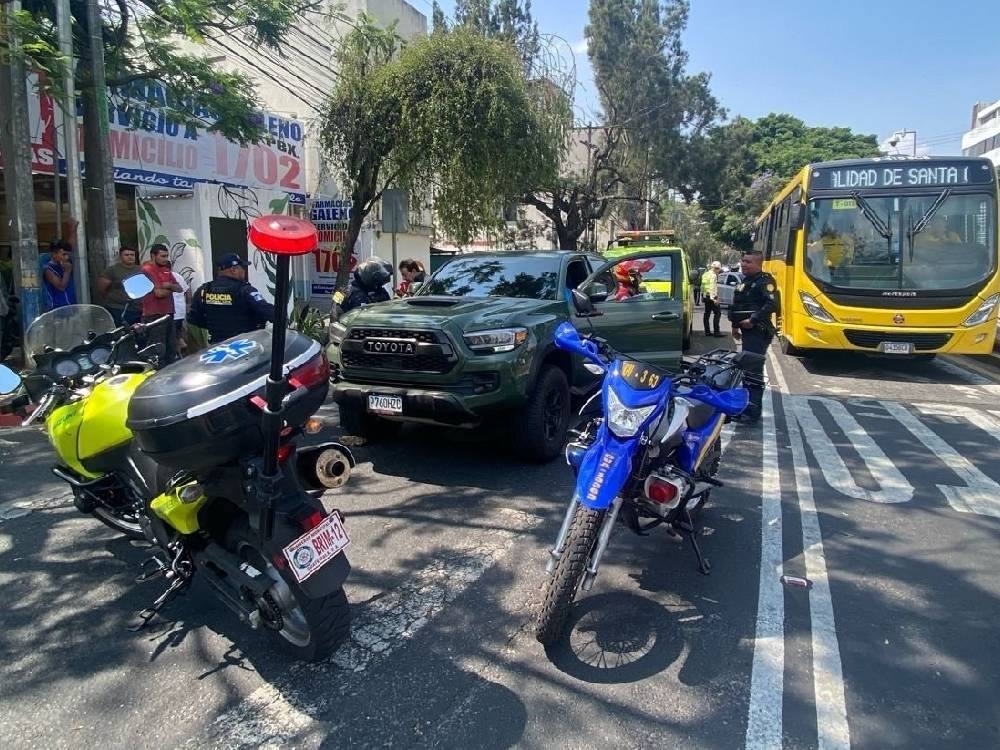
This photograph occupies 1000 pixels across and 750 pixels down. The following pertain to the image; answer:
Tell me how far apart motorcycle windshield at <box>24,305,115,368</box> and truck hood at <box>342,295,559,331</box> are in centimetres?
191

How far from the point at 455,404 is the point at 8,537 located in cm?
293

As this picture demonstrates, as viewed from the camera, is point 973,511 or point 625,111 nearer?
point 973,511

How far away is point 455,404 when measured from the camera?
196 inches

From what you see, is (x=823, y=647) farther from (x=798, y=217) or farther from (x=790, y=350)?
(x=790, y=350)

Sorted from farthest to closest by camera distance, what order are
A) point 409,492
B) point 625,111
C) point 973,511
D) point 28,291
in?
point 625,111 < point 28,291 < point 409,492 < point 973,511

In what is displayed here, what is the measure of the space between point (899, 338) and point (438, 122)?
7.30m

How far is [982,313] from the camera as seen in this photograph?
9.29 m

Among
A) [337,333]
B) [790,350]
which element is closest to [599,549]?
[337,333]

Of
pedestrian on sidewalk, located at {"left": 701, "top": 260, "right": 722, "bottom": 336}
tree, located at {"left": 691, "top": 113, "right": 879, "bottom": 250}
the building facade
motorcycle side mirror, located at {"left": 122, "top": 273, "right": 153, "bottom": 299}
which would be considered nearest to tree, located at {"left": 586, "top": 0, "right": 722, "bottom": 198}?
tree, located at {"left": 691, "top": 113, "right": 879, "bottom": 250}

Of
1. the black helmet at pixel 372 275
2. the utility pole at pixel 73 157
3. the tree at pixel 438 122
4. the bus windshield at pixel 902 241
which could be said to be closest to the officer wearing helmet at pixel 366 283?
the black helmet at pixel 372 275

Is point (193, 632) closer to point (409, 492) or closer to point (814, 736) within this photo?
point (409, 492)

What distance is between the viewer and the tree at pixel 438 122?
10.5 m

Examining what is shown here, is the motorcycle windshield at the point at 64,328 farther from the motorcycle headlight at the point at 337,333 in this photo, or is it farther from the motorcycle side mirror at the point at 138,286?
the motorcycle headlight at the point at 337,333

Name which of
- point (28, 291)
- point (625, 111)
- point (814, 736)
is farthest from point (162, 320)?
point (625, 111)
